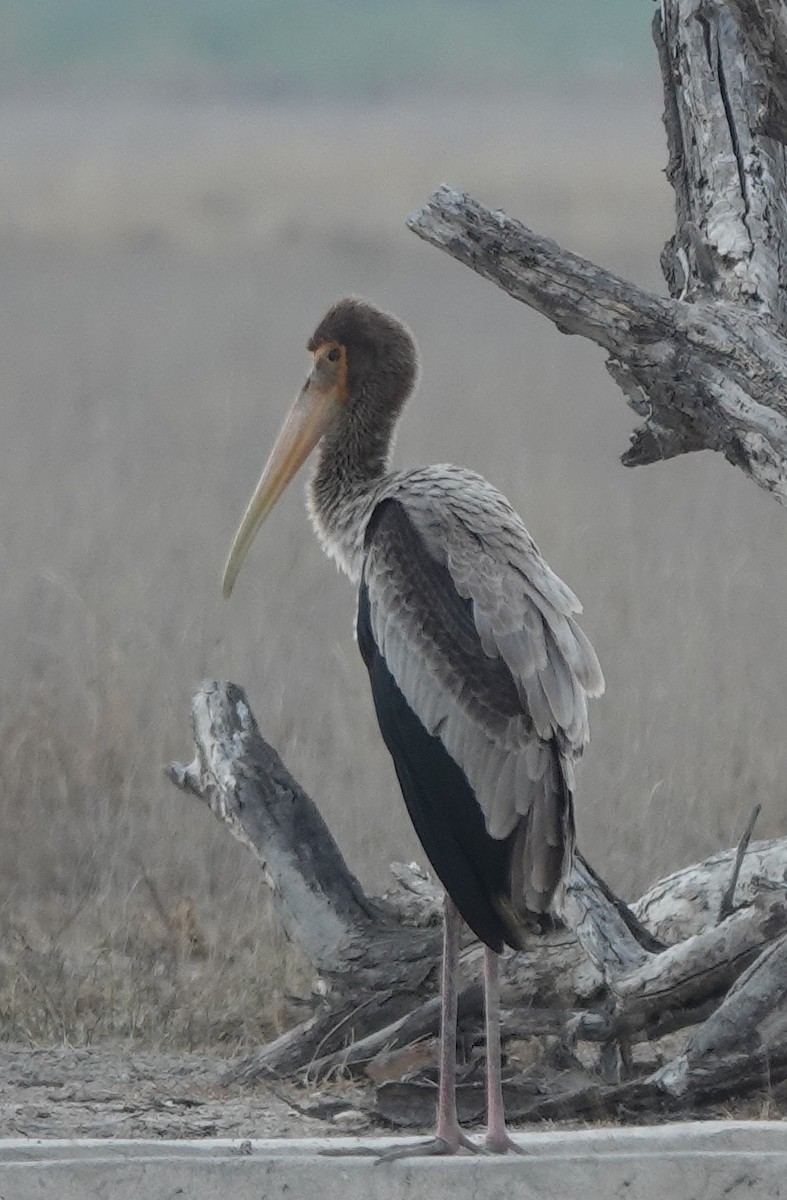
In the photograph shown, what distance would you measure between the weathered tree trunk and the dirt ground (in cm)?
11

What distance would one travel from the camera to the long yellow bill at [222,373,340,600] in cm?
518

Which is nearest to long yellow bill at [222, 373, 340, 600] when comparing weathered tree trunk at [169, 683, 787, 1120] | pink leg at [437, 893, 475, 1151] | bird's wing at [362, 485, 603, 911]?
weathered tree trunk at [169, 683, 787, 1120]

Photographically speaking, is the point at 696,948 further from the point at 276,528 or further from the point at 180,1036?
the point at 276,528

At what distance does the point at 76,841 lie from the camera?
6.83 metres

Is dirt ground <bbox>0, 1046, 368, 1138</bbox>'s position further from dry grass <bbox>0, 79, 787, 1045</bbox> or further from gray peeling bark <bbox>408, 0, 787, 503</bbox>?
gray peeling bark <bbox>408, 0, 787, 503</bbox>

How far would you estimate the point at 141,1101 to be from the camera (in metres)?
4.93

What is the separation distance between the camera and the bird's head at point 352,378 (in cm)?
513

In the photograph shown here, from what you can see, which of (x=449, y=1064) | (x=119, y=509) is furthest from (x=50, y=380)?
(x=449, y=1064)

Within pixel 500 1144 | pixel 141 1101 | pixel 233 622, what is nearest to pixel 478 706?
pixel 500 1144

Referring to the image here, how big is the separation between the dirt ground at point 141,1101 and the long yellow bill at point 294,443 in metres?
1.05

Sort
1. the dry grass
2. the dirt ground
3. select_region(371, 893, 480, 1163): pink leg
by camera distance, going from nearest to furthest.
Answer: select_region(371, 893, 480, 1163): pink leg, the dirt ground, the dry grass

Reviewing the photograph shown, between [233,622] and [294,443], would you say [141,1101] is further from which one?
[233,622]

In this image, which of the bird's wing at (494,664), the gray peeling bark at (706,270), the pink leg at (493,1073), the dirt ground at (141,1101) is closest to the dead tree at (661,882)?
the gray peeling bark at (706,270)

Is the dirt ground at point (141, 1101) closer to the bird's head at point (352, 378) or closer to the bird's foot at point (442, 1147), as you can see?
the bird's foot at point (442, 1147)
